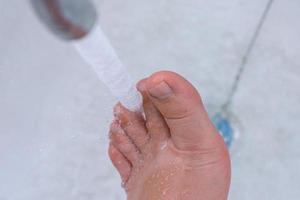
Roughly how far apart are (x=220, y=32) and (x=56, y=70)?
379mm

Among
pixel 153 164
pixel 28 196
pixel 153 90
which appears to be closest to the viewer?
pixel 153 90

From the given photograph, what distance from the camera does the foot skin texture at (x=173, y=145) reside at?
63 cm

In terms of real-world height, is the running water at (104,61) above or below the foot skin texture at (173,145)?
above

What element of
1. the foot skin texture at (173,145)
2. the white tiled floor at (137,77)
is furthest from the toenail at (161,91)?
the white tiled floor at (137,77)

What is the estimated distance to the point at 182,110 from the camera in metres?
Result: 0.64

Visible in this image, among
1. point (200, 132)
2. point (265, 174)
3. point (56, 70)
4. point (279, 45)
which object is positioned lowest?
point (265, 174)

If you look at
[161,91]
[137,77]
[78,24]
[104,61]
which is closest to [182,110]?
[161,91]

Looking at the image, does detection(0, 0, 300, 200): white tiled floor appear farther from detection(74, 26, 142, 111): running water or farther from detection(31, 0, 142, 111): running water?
detection(31, 0, 142, 111): running water

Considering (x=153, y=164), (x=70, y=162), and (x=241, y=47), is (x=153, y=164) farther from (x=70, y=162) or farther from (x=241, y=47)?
(x=241, y=47)

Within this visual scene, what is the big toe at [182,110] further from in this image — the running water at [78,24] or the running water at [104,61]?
the running water at [78,24]

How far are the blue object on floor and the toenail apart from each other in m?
0.43

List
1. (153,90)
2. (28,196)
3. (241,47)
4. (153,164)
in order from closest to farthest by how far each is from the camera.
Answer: (153,90) < (153,164) < (28,196) < (241,47)

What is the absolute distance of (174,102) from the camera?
0.63 meters

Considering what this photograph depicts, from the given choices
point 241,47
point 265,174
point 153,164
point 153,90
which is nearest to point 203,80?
point 241,47
